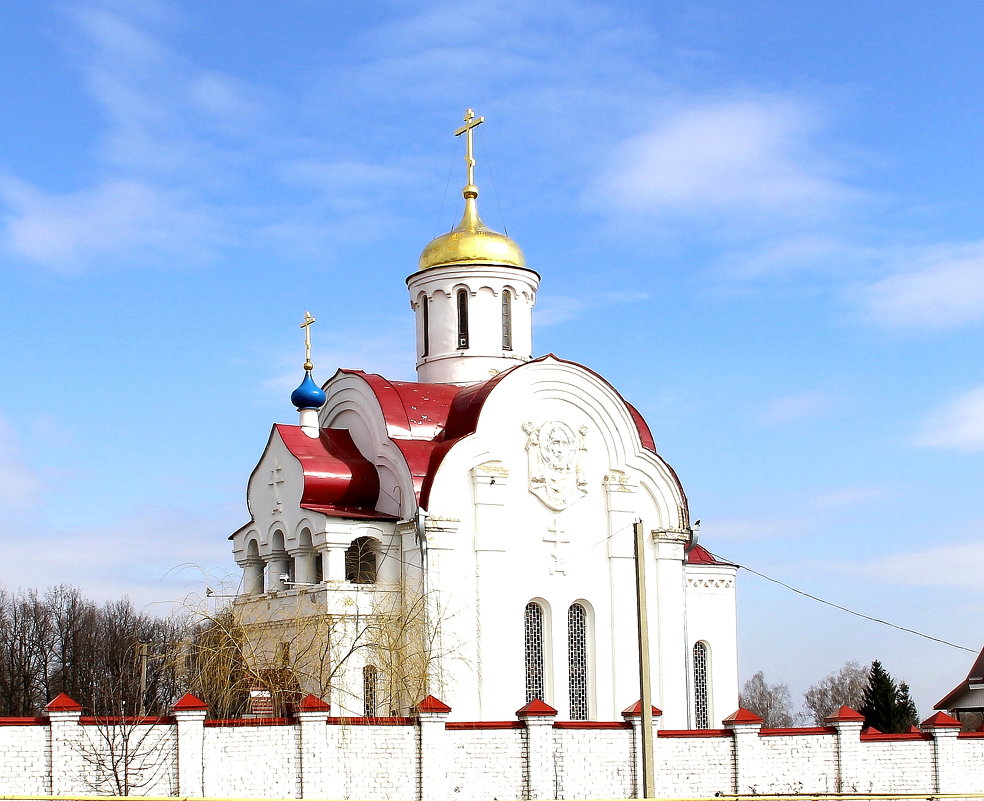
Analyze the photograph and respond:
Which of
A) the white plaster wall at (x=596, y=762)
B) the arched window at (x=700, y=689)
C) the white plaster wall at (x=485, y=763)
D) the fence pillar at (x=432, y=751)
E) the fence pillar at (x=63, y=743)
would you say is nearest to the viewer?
the fence pillar at (x=63, y=743)

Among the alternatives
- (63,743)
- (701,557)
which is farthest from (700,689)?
(63,743)

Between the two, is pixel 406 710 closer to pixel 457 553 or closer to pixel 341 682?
pixel 341 682

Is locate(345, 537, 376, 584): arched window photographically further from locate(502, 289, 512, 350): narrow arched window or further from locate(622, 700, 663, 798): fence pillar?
locate(622, 700, 663, 798): fence pillar

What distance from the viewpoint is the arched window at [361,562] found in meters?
24.5

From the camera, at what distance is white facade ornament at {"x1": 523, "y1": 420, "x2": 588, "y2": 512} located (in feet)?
82.2

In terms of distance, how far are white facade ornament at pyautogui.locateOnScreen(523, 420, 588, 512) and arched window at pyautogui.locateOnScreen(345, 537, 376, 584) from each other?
2.92 meters

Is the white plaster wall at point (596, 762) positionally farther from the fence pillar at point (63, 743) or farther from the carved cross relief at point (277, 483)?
the carved cross relief at point (277, 483)

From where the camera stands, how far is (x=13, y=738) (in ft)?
52.0

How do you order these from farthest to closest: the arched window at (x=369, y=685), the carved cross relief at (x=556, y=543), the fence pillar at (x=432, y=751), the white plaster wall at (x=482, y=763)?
the carved cross relief at (x=556, y=543), the arched window at (x=369, y=685), the fence pillar at (x=432, y=751), the white plaster wall at (x=482, y=763)

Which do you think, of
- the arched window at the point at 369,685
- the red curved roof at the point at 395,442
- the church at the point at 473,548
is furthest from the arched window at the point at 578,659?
the arched window at the point at 369,685

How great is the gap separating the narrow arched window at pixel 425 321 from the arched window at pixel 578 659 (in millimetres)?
6293

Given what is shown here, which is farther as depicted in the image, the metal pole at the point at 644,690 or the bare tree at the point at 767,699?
the bare tree at the point at 767,699

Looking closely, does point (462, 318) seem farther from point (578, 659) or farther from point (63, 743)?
point (63, 743)

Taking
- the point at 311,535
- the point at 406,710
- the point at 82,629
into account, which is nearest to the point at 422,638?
the point at 406,710
